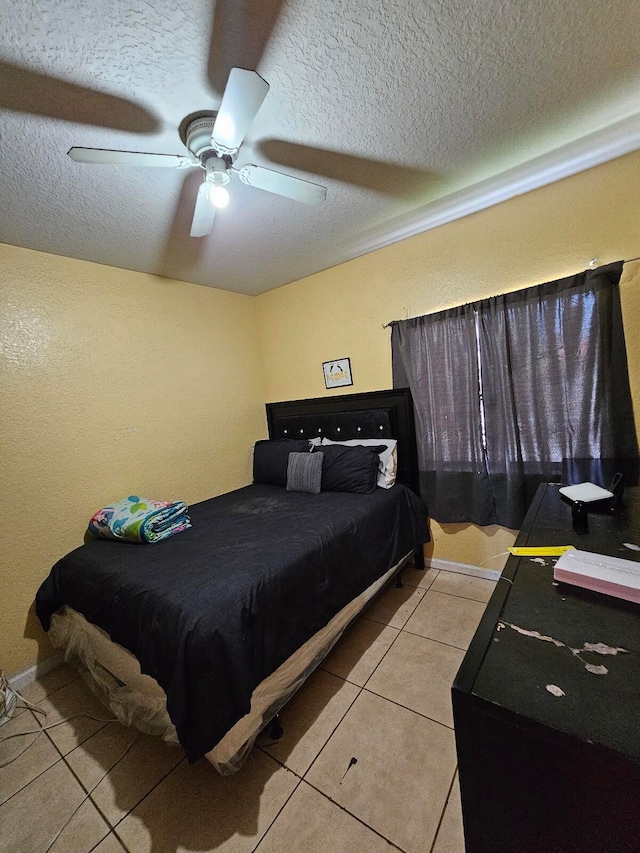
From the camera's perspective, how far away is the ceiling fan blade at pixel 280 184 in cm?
132

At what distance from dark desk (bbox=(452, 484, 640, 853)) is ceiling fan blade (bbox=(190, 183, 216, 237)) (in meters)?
1.84

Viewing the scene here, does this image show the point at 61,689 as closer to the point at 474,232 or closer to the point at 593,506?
the point at 593,506

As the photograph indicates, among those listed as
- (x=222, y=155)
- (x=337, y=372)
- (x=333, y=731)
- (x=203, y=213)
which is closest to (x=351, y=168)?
(x=222, y=155)

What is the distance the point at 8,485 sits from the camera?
1.83m

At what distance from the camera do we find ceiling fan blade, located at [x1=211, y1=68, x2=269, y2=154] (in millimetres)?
938

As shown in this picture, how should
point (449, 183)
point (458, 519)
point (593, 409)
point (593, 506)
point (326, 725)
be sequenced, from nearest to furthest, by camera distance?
1. point (593, 506)
2. point (326, 725)
3. point (593, 409)
4. point (449, 183)
5. point (458, 519)

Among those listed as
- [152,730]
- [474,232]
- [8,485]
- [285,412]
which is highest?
[474,232]

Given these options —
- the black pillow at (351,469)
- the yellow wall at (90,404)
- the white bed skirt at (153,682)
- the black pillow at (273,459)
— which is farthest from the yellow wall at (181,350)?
the black pillow at (351,469)

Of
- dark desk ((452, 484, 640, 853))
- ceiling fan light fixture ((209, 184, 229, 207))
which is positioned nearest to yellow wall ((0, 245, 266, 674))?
ceiling fan light fixture ((209, 184, 229, 207))

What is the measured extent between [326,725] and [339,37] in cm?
258

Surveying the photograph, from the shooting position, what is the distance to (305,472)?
2482 millimetres

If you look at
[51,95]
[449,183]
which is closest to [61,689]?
[51,95]

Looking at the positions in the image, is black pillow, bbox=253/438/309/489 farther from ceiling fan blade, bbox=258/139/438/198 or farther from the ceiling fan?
ceiling fan blade, bbox=258/139/438/198

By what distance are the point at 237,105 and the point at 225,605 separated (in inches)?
66.5
